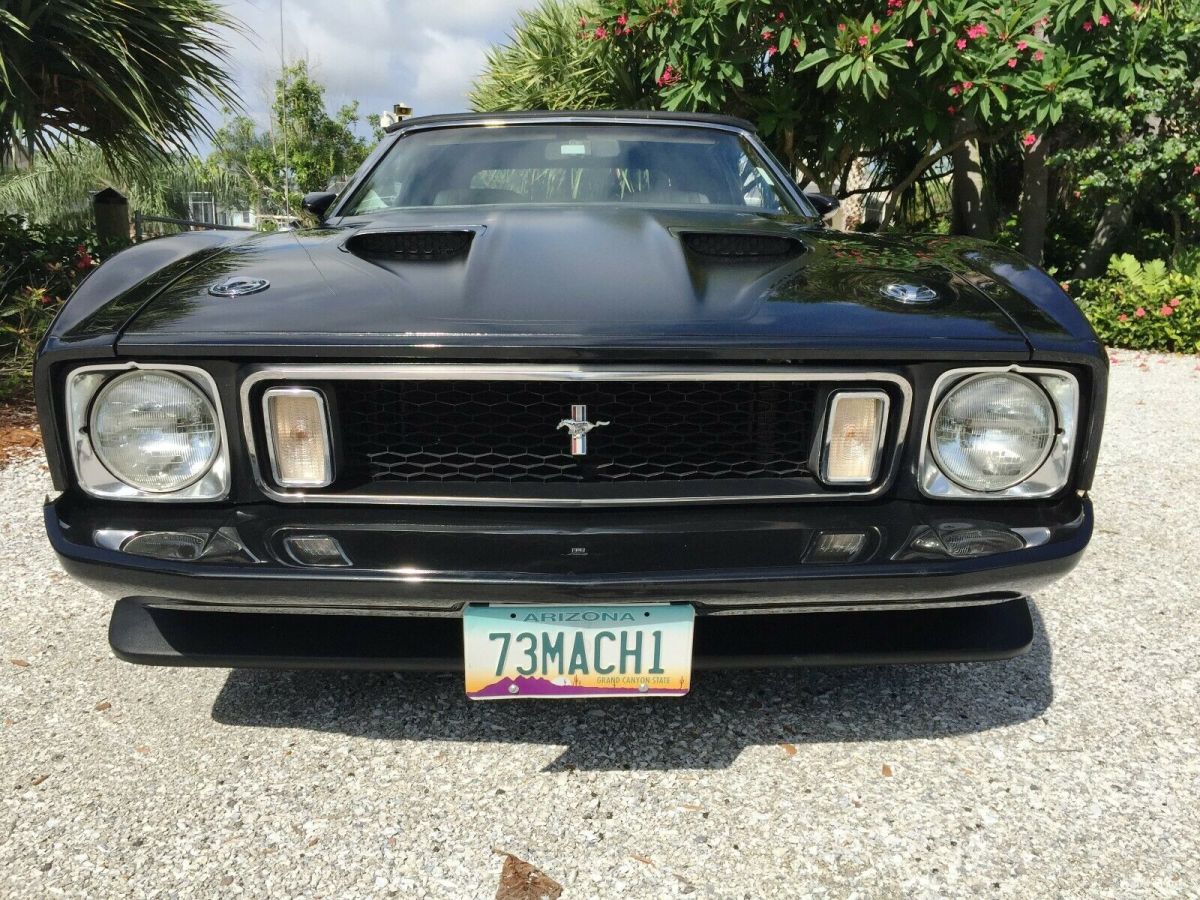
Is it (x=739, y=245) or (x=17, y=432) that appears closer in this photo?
(x=739, y=245)

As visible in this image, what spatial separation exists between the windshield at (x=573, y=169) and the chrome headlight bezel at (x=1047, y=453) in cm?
114

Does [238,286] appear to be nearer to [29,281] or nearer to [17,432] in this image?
[17,432]

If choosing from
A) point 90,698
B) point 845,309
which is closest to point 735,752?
point 845,309

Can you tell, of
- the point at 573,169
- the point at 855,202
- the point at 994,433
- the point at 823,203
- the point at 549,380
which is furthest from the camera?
the point at 855,202

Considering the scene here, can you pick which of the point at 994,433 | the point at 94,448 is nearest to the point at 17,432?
the point at 94,448

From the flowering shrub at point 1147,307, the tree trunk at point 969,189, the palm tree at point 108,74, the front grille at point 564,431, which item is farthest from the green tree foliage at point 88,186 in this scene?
the tree trunk at point 969,189

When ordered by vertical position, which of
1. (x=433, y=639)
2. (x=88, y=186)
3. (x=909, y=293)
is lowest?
(x=433, y=639)

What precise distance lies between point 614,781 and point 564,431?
0.67 m

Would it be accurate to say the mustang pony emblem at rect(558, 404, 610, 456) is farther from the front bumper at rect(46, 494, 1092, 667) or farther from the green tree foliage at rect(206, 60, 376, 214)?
the green tree foliage at rect(206, 60, 376, 214)

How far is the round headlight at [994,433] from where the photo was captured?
1509mm

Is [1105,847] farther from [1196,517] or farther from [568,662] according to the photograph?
[1196,517]

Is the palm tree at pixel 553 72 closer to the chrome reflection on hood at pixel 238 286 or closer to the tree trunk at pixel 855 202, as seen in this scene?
the tree trunk at pixel 855 202

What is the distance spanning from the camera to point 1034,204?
888cm

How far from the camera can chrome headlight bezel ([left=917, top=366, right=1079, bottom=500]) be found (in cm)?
148
